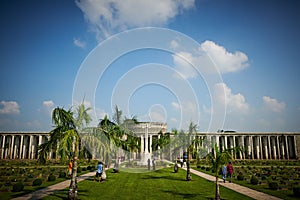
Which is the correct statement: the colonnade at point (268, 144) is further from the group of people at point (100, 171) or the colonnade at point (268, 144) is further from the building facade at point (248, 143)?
the group of people at point (100, 171)

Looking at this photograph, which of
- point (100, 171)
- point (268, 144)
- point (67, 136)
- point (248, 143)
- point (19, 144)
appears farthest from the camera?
point (248, 143)

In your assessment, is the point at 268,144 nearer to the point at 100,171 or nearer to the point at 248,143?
the point at 248,143

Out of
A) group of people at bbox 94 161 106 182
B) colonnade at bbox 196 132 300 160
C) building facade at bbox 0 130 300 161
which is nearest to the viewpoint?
group of people at bbox 94 161 106 182

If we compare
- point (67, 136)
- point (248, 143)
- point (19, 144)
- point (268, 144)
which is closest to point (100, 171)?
point (67, 136)

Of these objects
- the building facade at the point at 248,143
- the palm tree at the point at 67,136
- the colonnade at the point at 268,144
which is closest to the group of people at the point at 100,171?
the palm tree at the point at 67,136

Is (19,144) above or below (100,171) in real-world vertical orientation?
above

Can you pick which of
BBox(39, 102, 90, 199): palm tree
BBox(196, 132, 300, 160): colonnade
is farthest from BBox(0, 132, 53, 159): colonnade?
BBox(39, 102, 90, 199): palm tree

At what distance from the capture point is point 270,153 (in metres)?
86.8

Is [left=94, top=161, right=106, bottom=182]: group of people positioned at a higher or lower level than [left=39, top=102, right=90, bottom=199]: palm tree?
lower

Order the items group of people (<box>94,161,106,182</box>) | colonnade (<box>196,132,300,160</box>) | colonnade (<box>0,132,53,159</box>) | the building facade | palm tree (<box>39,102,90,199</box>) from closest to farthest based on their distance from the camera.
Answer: palm tree (<box>39,102,90,199</box>) → group of people (<box>94,161,106,182</box>) → colonnade (<box>196,132,300,160</box>) → the building facade → colonnade (<box>0,132,53,159</box>)

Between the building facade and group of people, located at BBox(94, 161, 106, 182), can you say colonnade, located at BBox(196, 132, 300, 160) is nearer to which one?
the building facade

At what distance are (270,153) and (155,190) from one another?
269ft

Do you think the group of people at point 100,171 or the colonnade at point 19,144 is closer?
the group of people at point 100,171

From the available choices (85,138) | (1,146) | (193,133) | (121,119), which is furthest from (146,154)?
(1,146)
